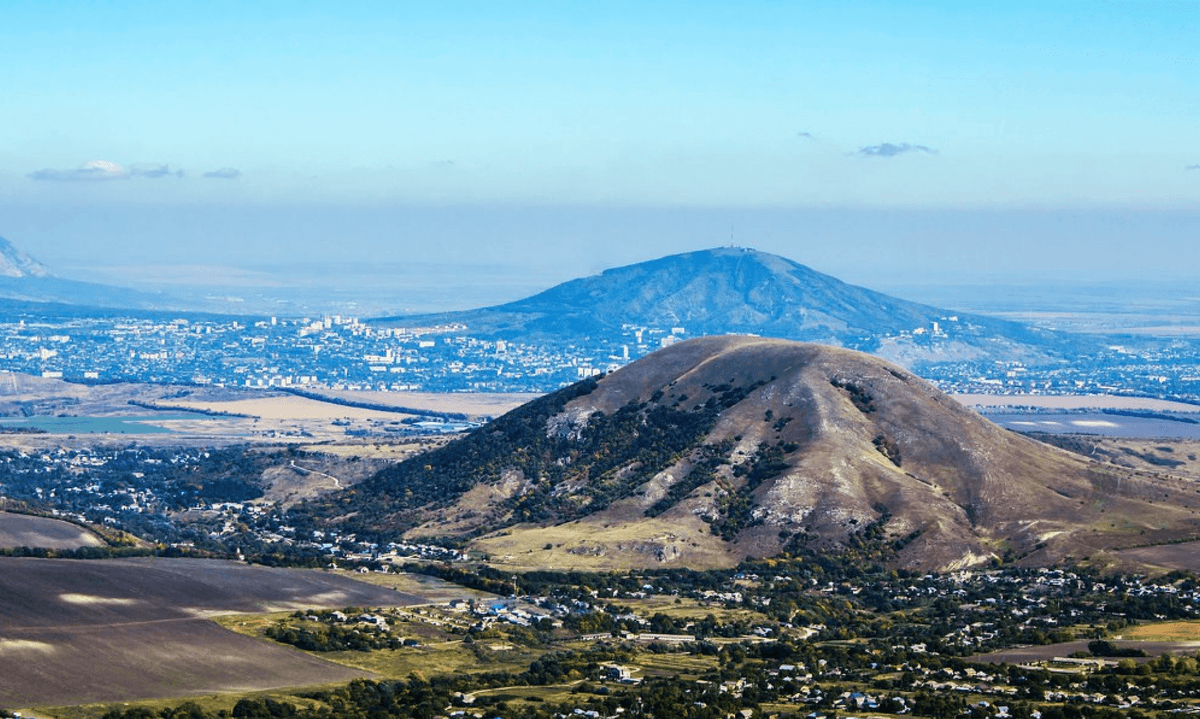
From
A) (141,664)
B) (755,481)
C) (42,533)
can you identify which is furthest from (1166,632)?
(42,533)

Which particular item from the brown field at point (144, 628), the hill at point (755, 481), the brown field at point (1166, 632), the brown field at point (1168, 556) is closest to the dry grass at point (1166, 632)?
the brown field at point (1166, 632)

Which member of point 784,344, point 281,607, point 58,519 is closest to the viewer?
point 281,607

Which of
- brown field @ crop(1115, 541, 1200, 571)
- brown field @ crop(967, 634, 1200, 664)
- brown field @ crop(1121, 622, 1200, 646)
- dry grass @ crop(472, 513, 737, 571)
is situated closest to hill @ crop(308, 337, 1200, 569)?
dry grass @ crop(472, 513, 737, 571)

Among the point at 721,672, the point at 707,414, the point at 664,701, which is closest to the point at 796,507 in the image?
the point at 707,414

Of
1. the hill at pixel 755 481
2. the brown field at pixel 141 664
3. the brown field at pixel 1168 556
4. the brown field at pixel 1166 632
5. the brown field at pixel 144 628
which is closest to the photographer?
the brown field at pixel 141 664

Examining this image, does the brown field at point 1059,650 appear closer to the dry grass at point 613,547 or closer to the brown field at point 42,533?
the dry grass at point 613,547

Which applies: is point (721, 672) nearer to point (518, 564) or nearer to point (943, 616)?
point (943, 616)

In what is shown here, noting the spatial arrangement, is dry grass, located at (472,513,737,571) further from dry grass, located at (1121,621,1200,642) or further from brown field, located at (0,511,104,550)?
dry grass, located at (1121,621,1200,642)
